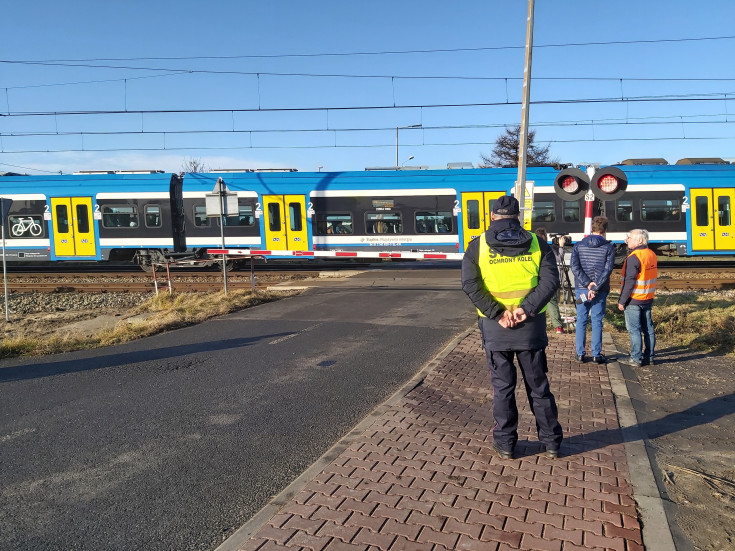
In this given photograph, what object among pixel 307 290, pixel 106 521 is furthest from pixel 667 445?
pixel 307 290

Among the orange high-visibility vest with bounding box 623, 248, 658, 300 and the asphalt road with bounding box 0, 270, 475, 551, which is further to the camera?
the orange high-visibility vest with bounding box 623, 248, 658, 300

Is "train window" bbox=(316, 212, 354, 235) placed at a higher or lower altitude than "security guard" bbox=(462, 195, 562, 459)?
higher

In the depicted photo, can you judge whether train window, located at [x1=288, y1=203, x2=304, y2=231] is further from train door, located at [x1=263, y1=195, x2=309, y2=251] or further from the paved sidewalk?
the paved sidewalk

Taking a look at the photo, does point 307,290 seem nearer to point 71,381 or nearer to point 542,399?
point 71,381

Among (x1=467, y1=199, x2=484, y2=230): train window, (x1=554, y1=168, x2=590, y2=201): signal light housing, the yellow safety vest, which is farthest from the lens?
(x1=467, y1=199, x2=484, y2=230): train window

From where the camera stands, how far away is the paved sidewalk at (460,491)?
9.98 ft

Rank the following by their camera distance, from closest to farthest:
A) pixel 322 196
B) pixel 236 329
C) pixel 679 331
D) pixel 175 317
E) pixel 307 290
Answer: pixel 679 331
pixel 236 329
pixel 175 317
pixel 307 290
pixel 322 196

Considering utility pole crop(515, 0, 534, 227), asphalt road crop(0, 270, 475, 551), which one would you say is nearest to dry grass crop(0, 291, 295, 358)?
asphalt road crop(0, 270, 475, 551)

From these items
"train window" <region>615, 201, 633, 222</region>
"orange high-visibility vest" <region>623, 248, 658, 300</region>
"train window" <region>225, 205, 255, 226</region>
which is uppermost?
"train window" <region>225, 205, 255, 226</region>

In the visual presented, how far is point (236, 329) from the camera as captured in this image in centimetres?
965

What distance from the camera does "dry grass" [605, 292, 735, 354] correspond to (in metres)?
7.91

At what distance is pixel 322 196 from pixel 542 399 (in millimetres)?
15632

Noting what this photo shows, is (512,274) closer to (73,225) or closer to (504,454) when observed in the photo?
(504,454)

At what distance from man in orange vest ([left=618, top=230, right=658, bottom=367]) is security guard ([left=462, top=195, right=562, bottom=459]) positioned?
10.6 ft
